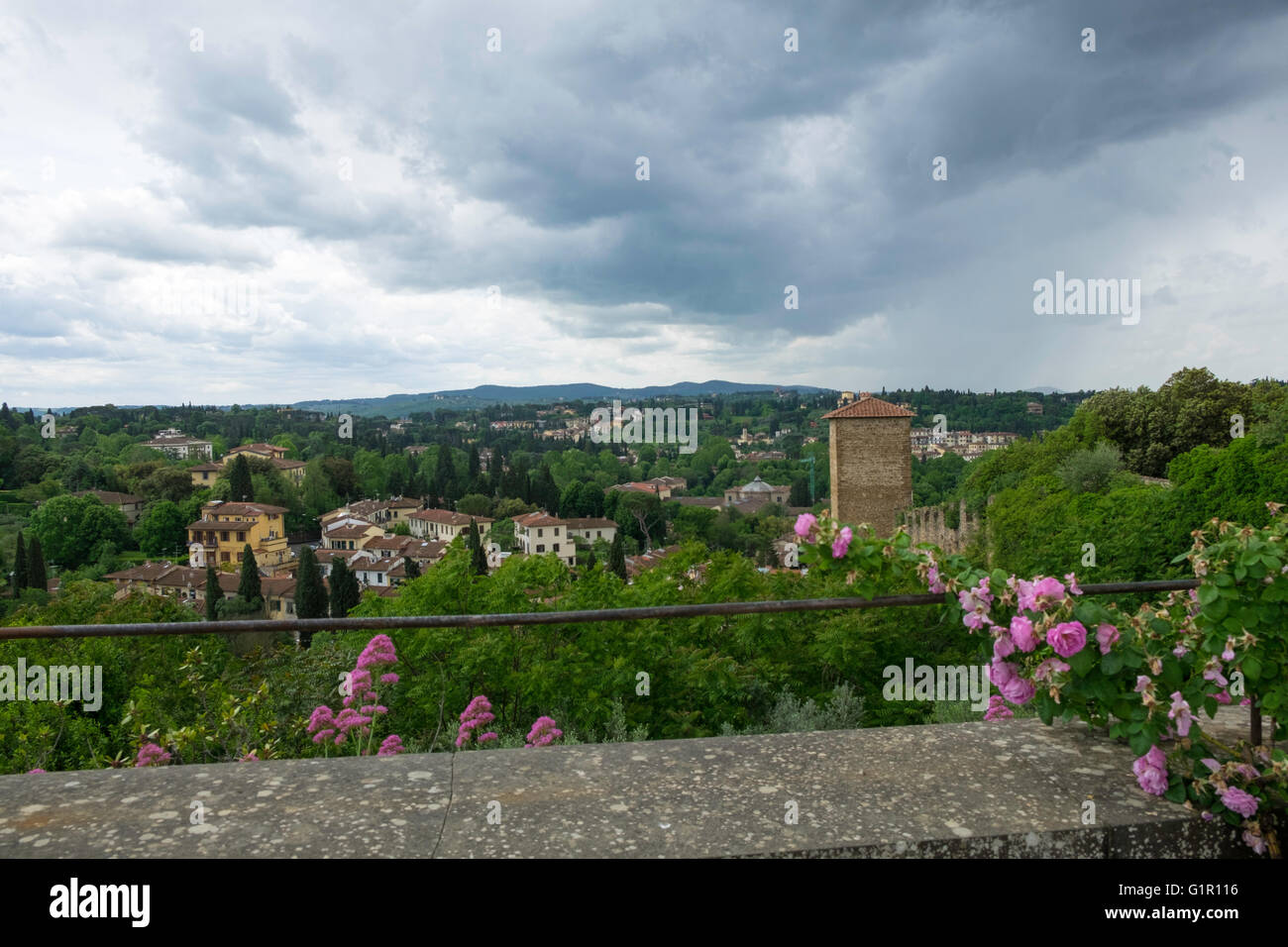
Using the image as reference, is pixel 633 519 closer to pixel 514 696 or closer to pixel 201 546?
pixel 201 546

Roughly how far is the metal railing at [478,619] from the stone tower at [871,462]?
100ft

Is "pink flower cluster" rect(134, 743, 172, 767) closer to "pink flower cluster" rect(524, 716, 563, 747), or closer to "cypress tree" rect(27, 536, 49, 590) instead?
"pink flower cluster" rect(524, 716, 563, 747)

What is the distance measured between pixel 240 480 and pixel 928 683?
272ft

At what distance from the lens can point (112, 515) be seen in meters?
63.7

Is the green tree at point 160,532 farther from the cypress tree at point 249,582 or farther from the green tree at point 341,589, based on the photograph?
the green tree at point 341,589

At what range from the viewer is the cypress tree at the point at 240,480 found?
80.7 metres

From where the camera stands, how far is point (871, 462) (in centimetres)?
3312

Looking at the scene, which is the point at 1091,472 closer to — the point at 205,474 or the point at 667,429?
the point at 205,474

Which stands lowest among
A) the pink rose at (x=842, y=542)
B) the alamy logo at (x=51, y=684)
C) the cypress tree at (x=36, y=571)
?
the cypress tree at (x=36, y=571)

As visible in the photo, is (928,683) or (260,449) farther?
(260,449)

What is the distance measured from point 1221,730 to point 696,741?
1.80 meters

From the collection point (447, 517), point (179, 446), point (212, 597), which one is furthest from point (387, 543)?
point (179, 446)

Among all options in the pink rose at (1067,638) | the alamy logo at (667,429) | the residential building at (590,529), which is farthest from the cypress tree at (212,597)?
the alamy logo at (667,429)

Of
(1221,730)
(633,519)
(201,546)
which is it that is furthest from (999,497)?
(201,546)
